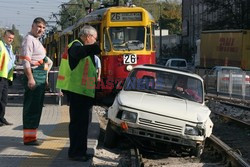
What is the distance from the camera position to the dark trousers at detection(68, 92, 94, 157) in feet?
24.4

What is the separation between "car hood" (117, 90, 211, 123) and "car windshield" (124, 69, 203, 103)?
0.94ft

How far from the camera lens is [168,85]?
1009cm

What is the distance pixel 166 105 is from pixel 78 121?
206cm

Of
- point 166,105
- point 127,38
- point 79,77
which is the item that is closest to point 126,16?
point 127,38

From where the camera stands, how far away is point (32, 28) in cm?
818

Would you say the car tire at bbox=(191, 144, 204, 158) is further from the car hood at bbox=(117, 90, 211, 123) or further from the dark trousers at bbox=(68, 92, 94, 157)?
the dark trousers at bbox=(68, 92, 94, 157)

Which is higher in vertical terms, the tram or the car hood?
the tram

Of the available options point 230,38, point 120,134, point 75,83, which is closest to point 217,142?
point 120,134

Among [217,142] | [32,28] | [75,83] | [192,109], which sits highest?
[32,28]

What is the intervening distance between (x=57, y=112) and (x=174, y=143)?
5.49 m

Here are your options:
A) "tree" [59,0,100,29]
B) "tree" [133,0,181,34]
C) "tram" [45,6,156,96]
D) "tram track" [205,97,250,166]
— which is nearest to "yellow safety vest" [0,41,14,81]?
"tram track" [205,97,250,166]

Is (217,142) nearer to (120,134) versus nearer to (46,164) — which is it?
(120,134)

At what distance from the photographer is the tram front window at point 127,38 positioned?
60.9ft

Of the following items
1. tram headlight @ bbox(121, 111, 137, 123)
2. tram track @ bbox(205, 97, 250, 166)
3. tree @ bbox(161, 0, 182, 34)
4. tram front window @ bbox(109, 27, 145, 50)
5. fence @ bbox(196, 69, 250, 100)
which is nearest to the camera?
tram headlight @ bbox(121, 111, 137, 123)
